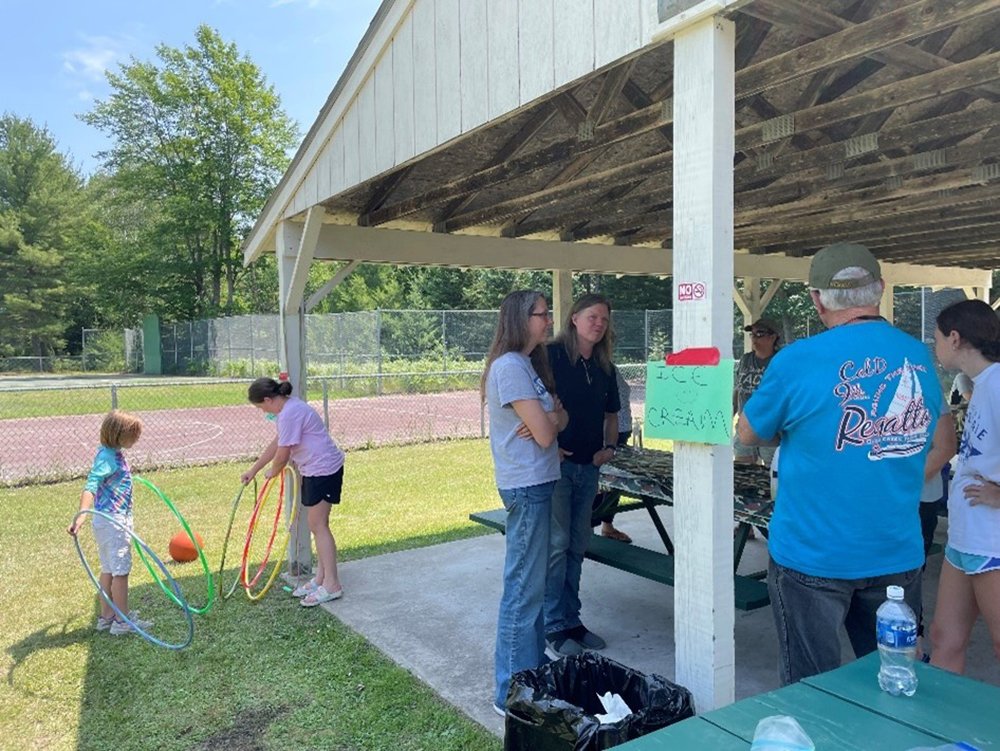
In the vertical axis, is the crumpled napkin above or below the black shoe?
above

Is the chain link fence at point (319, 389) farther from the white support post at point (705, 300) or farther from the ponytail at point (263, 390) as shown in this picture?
the white support post at point (705, 300)

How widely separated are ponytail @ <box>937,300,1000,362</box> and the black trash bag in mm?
1563

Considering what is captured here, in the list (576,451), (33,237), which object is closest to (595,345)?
(576,451)

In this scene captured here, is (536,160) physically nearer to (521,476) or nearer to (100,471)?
(521,476)

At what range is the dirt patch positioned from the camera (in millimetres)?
3088

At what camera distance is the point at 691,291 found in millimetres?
2115

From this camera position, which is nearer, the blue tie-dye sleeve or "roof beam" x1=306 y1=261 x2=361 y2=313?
the blue tie-dye sleeve

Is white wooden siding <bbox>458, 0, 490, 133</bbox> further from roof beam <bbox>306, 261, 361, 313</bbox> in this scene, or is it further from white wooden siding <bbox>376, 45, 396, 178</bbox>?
roof beam <bbox>306, 261, 361, 313</bbox>

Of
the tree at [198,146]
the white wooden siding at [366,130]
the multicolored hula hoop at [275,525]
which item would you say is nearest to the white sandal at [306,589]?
the multicolored hula hoop at [275,525]

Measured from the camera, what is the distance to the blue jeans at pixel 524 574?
3.00 meters

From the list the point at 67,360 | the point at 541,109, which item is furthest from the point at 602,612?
the point at 67,360

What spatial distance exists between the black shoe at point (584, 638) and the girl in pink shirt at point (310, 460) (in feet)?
5.81

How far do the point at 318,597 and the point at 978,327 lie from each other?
13.2ft

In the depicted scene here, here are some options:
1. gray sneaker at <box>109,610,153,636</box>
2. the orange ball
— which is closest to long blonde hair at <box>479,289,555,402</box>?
gray sneaker at <box>109,610,153,636</box>
